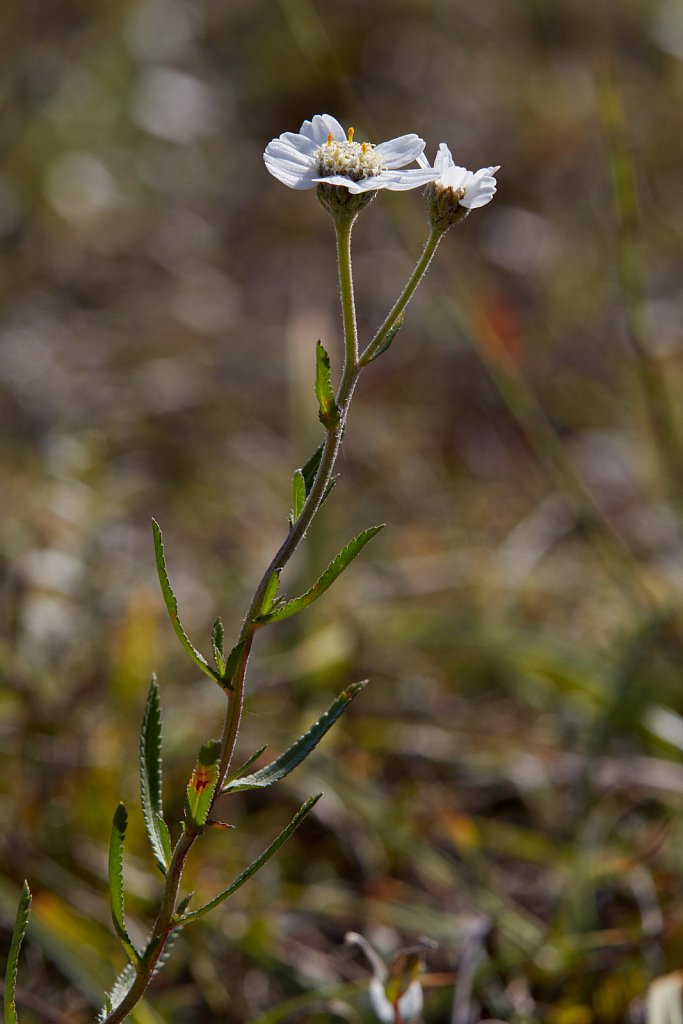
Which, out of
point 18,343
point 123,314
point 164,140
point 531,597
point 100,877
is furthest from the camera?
point 164,140

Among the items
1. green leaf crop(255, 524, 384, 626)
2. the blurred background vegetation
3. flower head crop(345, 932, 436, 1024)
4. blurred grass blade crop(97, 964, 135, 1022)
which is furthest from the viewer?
the blurred background vegetation

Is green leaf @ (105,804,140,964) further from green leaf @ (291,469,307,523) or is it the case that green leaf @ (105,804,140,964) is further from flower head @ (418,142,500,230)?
flower head @ (418,142,500,230)

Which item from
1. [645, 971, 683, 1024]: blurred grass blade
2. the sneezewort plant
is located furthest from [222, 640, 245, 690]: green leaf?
[645, 971, 683, 1024]: blurred grass blade

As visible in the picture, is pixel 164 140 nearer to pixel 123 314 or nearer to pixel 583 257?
pixel 123 314

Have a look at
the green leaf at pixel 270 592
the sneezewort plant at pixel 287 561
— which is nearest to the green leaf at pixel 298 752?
the sneezewort plant at pixel 287 561

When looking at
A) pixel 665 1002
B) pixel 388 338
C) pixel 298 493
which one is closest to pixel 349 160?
pixel 388 338

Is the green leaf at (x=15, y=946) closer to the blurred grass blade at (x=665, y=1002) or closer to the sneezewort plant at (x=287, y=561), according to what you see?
the sneezewort plant at (x=287, y=561)

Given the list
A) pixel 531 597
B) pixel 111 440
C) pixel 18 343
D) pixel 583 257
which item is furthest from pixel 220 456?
pixel 583 257
